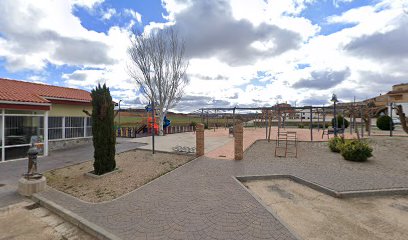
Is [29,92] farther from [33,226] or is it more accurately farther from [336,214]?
[336,214]

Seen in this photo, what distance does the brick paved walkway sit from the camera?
13.3 ft

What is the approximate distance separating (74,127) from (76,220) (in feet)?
39.9

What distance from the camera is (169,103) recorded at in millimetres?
21766

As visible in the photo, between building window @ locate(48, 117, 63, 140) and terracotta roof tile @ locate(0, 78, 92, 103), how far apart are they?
1461 mm

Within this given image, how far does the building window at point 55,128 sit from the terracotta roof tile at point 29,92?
146cm

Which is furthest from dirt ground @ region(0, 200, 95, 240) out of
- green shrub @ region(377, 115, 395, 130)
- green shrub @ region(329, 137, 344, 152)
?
green shrub @ region(377, 115, 395, 130)

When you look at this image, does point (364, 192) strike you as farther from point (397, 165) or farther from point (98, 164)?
point (98, 164)

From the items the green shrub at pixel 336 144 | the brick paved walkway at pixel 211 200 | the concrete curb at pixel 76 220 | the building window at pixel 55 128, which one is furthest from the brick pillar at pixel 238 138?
the building window at pixel 55 128

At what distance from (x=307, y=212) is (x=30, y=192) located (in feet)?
24.5

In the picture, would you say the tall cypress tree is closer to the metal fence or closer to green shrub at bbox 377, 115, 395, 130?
the metal fence

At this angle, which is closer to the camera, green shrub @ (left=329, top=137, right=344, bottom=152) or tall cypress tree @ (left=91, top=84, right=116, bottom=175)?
tall cypress tree @ (left=91, top=84, right=116, bottom=175)

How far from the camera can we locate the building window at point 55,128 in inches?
518

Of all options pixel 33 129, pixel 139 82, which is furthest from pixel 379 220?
pixel 139 82

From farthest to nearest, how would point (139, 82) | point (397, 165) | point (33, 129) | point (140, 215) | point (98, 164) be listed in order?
1. point (139, 82)
2. point (33, 129)
3. point (397, 165)
4. point (98, 164)
5. point (140, 215)
